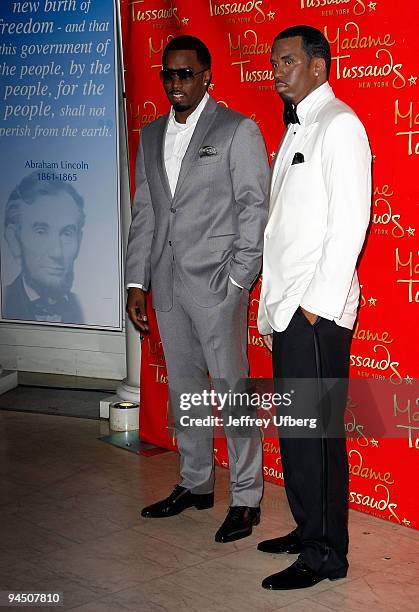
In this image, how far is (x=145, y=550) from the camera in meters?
3.24

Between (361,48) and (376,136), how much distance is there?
30cm

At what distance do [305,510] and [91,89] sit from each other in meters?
3.19

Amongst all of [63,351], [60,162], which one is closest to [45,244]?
[60,162]

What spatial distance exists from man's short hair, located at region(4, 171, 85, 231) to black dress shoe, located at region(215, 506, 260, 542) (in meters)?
2.62

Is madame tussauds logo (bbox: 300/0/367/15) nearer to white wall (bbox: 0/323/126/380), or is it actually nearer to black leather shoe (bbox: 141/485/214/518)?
black leather shoe (bbox: 141/485/214/518)

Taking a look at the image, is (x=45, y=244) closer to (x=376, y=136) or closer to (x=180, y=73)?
(x=180, y=73)

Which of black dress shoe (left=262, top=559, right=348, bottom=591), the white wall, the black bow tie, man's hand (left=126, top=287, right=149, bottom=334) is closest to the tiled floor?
black dress shoe (left=262, top=559, right=348, bottom=591)

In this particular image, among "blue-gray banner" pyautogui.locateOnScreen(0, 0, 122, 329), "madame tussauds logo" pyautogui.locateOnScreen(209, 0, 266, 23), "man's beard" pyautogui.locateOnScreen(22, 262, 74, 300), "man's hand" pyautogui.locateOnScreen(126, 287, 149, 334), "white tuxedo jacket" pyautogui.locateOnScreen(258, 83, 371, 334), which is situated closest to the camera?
"white tuxedo jacket" pyautogui.locateOnScreen(258, 83, 371, 334)

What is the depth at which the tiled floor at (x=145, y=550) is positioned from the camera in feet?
9.42

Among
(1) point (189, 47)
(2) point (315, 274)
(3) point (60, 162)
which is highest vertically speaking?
(1) point (189, 47)

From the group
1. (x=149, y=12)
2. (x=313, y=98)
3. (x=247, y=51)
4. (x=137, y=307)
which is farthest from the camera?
(x=149, y=12)

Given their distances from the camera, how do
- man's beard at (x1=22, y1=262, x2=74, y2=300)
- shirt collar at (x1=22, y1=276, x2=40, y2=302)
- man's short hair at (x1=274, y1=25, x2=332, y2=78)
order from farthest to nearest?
shirt collar at (x1=22, y1=276, x2=40, y2=302) → man's beard at (x1=22, y1=262, x2=74, y2=300) → man's short hair at (x1=274, y1=25, x2=332, y2=78)

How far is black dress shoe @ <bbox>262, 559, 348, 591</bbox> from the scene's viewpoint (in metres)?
2.92

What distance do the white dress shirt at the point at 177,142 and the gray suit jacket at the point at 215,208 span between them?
0.08 feet
